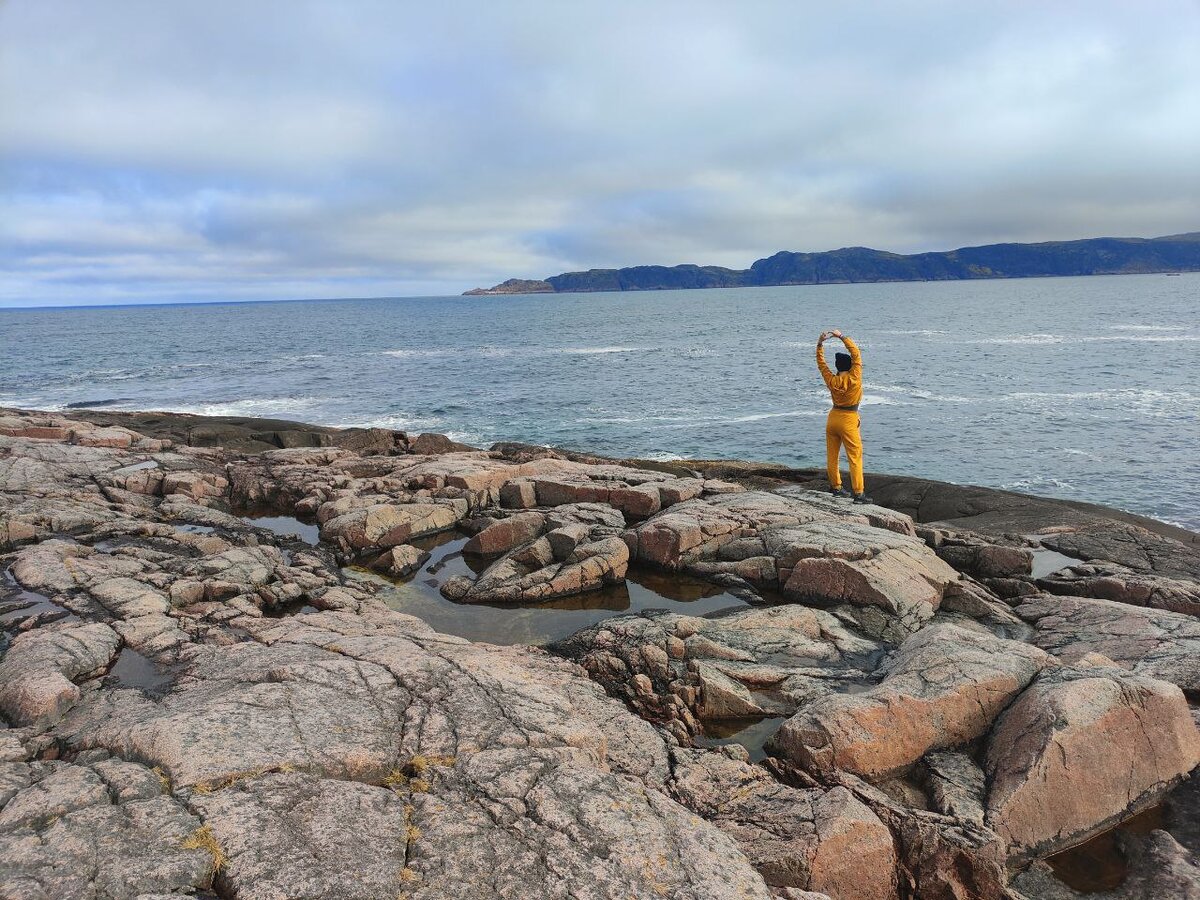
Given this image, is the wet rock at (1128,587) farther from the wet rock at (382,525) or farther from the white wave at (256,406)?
the white wave at (256,406)

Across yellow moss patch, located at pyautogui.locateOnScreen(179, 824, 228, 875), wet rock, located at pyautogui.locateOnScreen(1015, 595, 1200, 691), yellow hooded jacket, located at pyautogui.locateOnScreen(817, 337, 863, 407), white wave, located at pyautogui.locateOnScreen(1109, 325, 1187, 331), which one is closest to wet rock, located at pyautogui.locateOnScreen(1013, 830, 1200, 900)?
wet rock, located at pyautogui.locateOnScreen(1015, 595, 1200, 691)

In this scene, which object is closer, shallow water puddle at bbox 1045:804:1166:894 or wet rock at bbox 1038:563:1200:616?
shallow water puddle at bbox 1045:804:1166:894

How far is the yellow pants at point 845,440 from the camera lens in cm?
1778

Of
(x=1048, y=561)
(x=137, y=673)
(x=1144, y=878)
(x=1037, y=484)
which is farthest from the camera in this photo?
(x=1037, y=484)

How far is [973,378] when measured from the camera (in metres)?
52.6

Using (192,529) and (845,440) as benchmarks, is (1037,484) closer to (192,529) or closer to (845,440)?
(845,440)

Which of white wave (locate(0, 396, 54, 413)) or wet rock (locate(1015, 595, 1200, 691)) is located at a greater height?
white wave (locate(0, 396, 54, 413))

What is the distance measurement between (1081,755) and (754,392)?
142 ft

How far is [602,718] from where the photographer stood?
27.8ft

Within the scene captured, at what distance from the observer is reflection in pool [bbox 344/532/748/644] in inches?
491

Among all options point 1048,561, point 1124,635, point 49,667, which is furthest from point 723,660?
point 1048,561

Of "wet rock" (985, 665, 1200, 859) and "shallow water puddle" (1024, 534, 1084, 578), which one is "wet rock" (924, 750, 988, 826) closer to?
"wet rock" (985, 665, 1200, 859)

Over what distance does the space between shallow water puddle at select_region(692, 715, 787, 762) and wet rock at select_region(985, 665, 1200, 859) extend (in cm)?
253

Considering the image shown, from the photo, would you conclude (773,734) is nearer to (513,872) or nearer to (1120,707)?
(1120,707)
